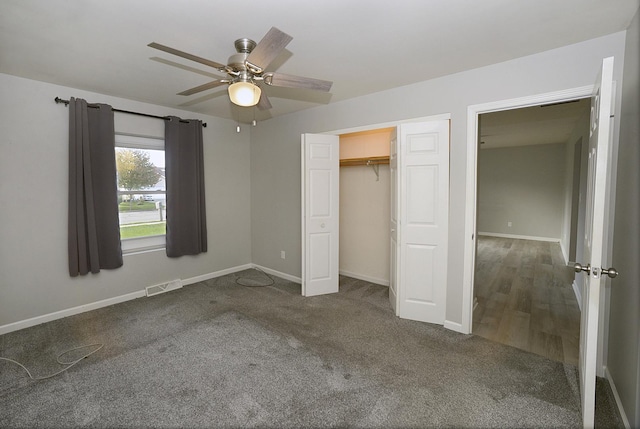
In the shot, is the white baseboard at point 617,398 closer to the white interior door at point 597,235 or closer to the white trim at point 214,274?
the white interior door at point 597,235

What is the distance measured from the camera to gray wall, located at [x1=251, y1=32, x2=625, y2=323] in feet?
7.57

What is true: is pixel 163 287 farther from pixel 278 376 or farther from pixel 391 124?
pixel 391 124

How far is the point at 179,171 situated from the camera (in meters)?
4.05

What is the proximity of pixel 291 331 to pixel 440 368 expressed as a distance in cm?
137

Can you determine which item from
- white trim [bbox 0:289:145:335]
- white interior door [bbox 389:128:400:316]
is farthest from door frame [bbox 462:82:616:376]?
white trim [bbox 0:289:145:335]

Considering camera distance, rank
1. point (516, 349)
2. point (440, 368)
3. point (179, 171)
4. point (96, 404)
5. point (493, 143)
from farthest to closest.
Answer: point (493, 143)
point (179, 171)
point (516, 349)
point (440, 368)
point (96, 404)

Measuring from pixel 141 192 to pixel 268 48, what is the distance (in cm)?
311

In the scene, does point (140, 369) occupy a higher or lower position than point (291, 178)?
lower

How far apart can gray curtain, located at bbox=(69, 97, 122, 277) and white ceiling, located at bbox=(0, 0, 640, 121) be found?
48 centimetres

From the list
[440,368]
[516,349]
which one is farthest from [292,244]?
[516,349]

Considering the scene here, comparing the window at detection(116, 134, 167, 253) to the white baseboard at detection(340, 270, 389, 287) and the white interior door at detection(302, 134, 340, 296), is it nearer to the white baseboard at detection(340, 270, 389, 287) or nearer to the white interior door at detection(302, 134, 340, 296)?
the white interior door at detection(302, 134, 340, 296)

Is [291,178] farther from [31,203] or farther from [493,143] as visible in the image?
[493,143]

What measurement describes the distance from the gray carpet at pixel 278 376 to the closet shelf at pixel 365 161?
2.04m

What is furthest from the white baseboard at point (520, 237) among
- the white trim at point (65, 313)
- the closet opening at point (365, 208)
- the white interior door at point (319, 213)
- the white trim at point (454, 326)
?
the white trim at point (65, 313)
